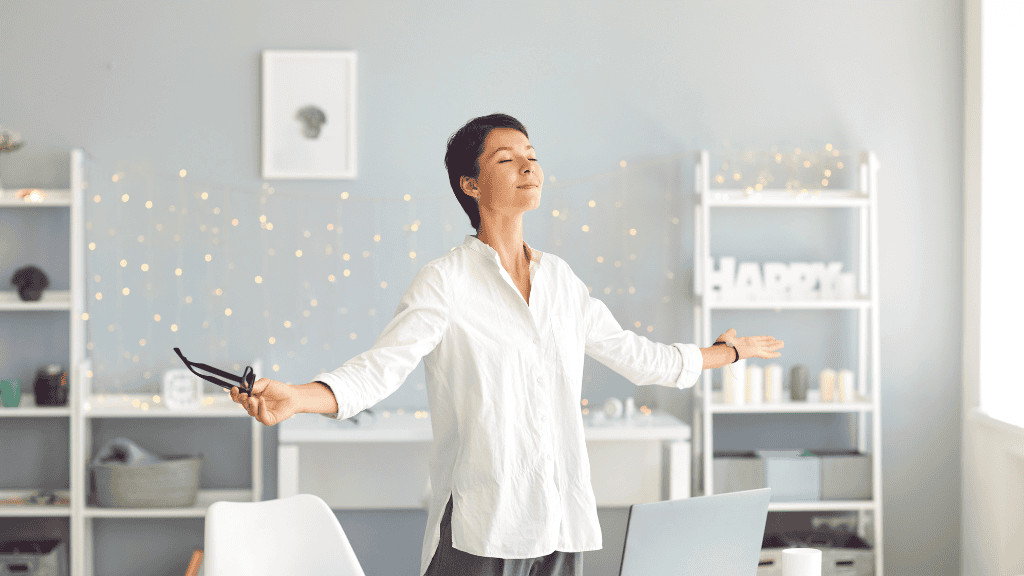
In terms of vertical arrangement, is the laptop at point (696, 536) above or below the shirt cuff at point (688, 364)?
below

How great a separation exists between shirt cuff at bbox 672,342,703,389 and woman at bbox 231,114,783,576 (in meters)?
0.26

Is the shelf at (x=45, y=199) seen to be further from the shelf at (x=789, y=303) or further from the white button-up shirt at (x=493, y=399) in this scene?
the shelf at (x=789, y=303)

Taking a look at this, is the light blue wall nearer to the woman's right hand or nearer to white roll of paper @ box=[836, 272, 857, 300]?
white roll of paper @ box=[836, 272, 857, 300]

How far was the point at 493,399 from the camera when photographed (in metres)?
1.17

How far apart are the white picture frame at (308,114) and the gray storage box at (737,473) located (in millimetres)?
1753

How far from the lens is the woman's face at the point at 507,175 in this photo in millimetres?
1252

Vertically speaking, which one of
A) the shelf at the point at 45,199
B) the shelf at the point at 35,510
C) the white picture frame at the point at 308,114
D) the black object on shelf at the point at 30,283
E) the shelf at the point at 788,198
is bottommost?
the shelf at the point at 35,510

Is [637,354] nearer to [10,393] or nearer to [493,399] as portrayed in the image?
[493,399]

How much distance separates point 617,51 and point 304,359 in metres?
1.71

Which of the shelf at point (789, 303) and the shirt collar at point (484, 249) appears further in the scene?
the shelf at point (789, 303)

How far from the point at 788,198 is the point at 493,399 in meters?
2.08

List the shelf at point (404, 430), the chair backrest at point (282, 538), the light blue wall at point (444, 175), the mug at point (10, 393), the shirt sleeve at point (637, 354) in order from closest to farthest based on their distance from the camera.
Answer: the shirt sleeve at point (637, 354)
the chair backrest at point (282, 538)
the shelf at point (404, 430)
the mug at point (10, 393)
the light blue wall at point (444, 175)

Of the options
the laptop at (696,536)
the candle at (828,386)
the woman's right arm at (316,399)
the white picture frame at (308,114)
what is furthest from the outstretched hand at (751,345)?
the white picture frame at (308,114)

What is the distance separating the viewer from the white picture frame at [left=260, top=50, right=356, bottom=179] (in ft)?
9.92
